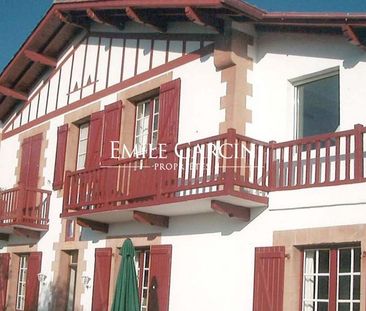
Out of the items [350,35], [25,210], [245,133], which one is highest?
[350,35]

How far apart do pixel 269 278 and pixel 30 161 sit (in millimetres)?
8643

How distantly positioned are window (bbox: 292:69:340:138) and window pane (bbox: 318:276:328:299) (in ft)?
7.21

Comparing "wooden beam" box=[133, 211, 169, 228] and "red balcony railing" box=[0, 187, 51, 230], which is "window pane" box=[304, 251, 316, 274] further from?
"red balcony railing" box=[0, 187, 51, 230]

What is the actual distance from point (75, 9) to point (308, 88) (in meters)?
5.66

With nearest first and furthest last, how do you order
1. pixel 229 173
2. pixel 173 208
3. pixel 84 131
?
1. pixel 229 173
2. pixel 173 208
3. pixel 84 131

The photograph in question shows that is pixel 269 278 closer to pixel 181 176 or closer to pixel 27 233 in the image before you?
pixel 181 176

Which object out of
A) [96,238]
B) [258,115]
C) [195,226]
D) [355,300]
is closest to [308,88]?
[258,115]

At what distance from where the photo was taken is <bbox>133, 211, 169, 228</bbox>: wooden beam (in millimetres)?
11578

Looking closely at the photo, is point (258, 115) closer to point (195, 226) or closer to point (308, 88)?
point (308, 88)

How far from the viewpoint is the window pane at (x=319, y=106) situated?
10211 millimetres

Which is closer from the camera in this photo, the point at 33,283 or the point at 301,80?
the point at 301,80

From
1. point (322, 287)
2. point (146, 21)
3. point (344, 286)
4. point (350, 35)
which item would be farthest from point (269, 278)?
point (146, 21)

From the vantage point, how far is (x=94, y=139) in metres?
14.0

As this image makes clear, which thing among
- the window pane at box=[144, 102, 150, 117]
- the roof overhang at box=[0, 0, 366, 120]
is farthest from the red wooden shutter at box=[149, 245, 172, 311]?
the roof overhang at box=[0, 0, 366, 120]
